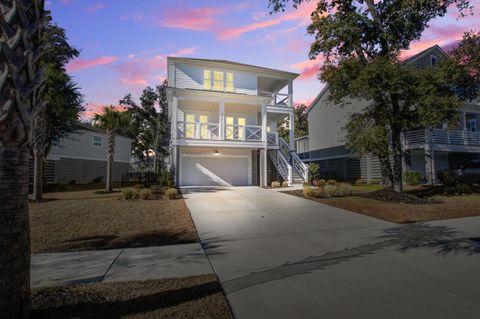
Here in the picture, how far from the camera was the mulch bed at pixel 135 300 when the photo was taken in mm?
3154

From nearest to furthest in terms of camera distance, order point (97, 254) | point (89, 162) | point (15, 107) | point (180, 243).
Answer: point (15, 107), point (97, 254), point (180, 243), point (89, 162)

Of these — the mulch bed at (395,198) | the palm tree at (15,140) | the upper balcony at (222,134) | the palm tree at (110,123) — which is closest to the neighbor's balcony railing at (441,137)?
the mulch bed at (395,198)

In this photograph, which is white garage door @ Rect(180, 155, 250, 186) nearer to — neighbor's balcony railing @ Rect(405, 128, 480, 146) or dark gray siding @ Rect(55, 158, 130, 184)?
dark gray siding @ Rect(55, 158, 130, 184)

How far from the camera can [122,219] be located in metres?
8.88

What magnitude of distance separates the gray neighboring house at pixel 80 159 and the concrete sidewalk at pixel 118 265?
1936cm

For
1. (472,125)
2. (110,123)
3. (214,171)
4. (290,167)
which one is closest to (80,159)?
(110,123)

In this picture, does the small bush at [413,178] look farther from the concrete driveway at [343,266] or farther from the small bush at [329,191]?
the concrete driveway at [343,266]

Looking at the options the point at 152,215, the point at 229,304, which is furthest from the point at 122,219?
the point at 229,304

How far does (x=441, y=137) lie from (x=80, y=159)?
29.0 m

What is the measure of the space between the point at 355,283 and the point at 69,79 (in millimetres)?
20756

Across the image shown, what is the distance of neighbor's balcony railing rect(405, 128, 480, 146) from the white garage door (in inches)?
471

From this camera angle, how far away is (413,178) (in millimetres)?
18969

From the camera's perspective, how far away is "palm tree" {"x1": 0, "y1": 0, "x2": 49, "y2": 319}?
105 inches

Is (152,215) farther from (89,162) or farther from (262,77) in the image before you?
(89,162)
